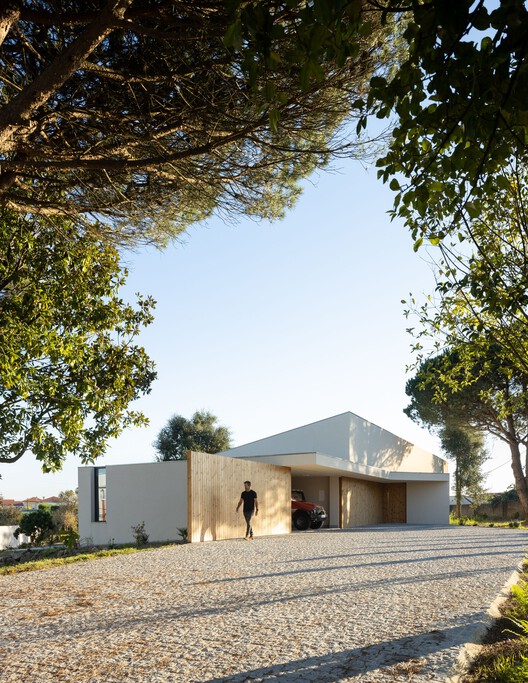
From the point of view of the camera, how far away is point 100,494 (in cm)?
2416

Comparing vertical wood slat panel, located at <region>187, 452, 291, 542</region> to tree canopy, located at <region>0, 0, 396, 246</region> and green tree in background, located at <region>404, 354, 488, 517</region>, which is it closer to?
tree canopy, located at <region>0, 0, 396, 246</region>

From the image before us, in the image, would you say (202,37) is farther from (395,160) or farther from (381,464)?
(381,464)

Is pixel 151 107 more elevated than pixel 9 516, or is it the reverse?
pixel 151 107

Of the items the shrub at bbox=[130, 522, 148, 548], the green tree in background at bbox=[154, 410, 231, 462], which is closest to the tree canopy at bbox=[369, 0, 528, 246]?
the shrub at bbox=[130, 522, 148, 548]

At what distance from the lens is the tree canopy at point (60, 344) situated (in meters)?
11.3

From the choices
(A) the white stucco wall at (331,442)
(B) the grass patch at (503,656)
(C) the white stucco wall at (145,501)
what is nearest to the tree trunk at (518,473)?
(A) the white stucco wall at (331,442)

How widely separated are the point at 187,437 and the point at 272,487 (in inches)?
853

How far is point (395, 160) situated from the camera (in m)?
4.07

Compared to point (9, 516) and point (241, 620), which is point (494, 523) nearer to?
point (9, 516)

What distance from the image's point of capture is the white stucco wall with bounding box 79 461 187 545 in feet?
69.6

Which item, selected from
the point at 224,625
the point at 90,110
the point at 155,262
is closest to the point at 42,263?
the point at 155,262

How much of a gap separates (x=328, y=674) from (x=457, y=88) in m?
3.73

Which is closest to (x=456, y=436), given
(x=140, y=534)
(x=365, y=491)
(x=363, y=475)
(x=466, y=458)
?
(x=466, y=458)

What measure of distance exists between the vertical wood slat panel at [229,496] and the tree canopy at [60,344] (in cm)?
517
